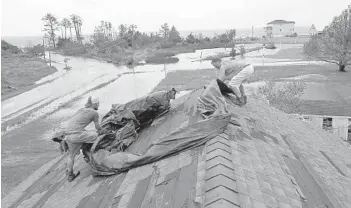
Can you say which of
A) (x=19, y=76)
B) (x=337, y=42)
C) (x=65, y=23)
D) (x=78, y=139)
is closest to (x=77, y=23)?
(x=65, y=23)

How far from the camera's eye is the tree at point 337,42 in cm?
3597

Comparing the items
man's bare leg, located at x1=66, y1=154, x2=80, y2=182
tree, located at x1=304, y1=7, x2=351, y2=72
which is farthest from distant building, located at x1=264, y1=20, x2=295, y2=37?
man's bare leg, located at x1=66, y1=154, x2=80, y2=182

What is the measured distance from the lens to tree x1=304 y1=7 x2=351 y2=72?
35969 millimetres

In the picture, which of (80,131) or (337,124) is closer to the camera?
(80,131)

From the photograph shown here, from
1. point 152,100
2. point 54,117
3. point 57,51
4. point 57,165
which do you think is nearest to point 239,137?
point 152,100

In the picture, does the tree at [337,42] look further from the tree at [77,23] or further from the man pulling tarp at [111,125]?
the tree at [77,23]

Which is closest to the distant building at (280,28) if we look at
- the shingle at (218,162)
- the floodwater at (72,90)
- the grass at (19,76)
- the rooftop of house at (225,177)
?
the floodwater at (72,90)

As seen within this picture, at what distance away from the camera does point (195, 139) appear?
17.8ft

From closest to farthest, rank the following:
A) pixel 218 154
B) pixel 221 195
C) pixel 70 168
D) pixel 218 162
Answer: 1. pixel 221 195
2. pixel 218 162
3. pixel 218 154
4. pixel 70 168

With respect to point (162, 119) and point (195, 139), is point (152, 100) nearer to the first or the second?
point (162, 119)

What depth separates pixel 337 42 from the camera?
36.8 m

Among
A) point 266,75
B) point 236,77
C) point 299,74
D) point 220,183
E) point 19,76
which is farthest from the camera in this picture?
point 19,76

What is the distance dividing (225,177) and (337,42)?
125 feet

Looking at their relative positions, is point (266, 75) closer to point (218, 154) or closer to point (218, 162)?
point (218, 154)
